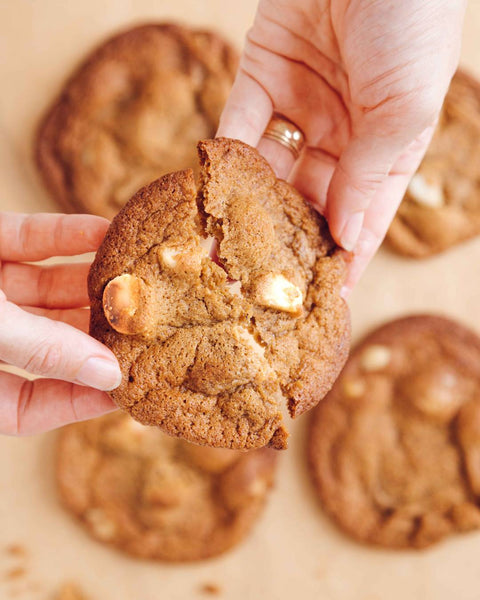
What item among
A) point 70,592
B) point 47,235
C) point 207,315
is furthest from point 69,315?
point 70,592

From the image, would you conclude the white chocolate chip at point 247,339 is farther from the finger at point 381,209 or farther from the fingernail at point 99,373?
the finger at point 381,209

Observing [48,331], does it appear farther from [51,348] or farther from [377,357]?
[377,357]

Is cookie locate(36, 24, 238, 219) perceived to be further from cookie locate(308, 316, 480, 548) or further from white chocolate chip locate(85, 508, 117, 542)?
white chocolate chip locate(85, 508, 117, 542)

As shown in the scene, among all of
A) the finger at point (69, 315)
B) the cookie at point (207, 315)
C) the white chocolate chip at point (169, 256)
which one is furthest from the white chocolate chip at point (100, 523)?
the white chocolate chip at point (169, 256)

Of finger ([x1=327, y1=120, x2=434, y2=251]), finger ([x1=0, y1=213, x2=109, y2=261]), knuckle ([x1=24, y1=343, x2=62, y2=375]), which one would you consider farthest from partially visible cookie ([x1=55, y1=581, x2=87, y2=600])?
finger ([x1=327, y1=120, x2=434, y2=251])

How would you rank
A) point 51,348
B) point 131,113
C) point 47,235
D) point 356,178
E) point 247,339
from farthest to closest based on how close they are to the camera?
point 131,113 → point 47,235 → point 356,178 → point 247,339 → point 51,348

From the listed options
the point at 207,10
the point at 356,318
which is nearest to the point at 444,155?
the point at 356,318
